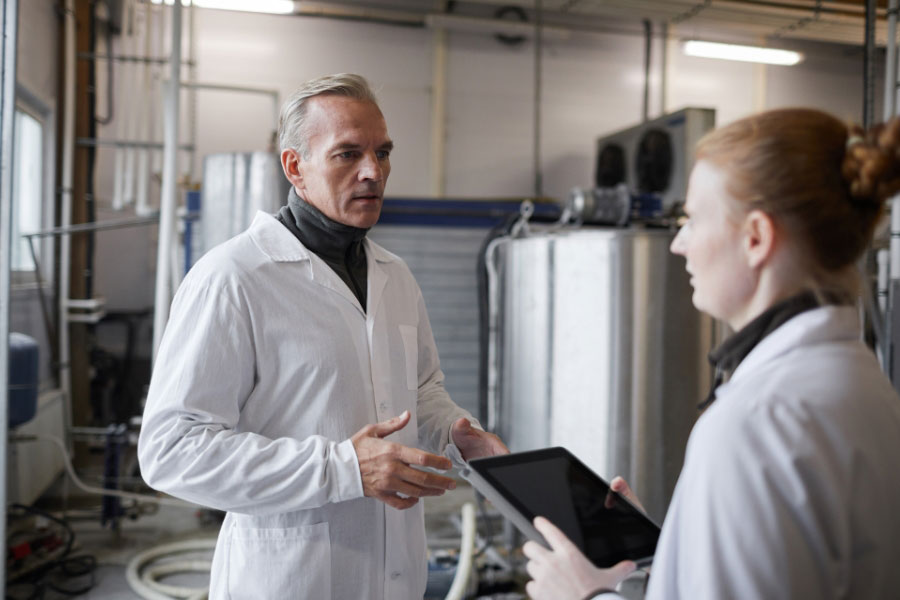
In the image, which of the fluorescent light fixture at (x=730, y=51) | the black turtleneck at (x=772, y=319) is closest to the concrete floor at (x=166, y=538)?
the black turtleneck at (x=772, y=319)

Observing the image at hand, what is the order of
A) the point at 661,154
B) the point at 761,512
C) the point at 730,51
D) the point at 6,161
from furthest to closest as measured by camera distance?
the point at 730,51 → the point at 661,154 → the point at 6,161 → the point at 761,512

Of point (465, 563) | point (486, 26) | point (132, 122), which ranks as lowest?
point (465, 563)

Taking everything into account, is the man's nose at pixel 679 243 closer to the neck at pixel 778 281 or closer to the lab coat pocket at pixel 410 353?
the neck at pixel 778 281

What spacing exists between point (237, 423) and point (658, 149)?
4.62m

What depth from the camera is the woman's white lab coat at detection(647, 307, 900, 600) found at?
0.67 m

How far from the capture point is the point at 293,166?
146cm

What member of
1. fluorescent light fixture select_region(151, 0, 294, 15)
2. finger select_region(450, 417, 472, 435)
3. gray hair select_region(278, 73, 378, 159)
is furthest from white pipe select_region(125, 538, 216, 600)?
fluorescent light fixture select_region(151, 0, 294, 15)

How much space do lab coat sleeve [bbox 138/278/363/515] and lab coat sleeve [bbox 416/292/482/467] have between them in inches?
14.6

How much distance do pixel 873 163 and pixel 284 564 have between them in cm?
109

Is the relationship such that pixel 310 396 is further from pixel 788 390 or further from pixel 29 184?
pixel 29 184

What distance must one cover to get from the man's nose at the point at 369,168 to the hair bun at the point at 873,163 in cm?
87

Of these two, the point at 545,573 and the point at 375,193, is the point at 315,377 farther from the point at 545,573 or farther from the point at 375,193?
the point at 545,573

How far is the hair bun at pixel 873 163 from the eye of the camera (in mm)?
715

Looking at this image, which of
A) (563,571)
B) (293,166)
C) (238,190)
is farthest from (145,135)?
(563,571)
